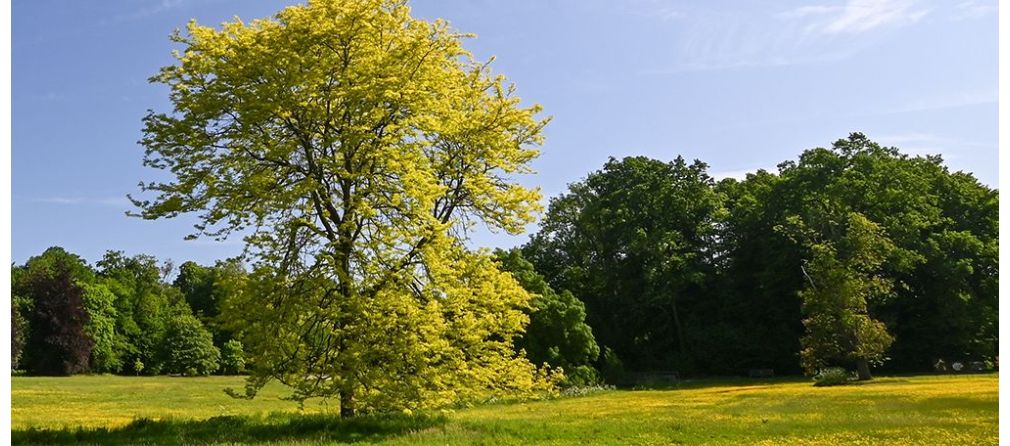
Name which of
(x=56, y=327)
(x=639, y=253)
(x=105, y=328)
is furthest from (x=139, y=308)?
(x=639, y=253)

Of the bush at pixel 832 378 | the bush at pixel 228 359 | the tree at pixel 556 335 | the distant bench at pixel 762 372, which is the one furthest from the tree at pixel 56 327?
the bush at pixel 832 378

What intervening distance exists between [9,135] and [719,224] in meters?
61.1

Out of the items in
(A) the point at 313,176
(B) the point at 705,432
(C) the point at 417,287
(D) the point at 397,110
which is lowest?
(B) the point at 705,432

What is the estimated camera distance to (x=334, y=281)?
59.4 feet

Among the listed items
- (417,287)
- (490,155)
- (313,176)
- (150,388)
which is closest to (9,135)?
(313,176)

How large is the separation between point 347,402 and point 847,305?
37448 millimetres

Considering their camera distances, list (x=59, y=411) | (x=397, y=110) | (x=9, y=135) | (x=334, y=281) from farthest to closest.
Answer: (x=59, y=411)
(x=397, y=110)
(x=334, y=281)
(x=9, y=135)

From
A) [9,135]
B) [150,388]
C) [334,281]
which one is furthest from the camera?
[150,388]

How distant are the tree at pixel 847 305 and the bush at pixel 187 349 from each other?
53835 millimetres

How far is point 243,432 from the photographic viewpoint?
17.5 m

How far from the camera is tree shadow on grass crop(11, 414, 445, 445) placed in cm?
1652

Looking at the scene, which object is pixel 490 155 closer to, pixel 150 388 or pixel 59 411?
pixel 59 411

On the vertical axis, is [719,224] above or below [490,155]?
above

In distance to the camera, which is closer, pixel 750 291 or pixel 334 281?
pixel 334 281
